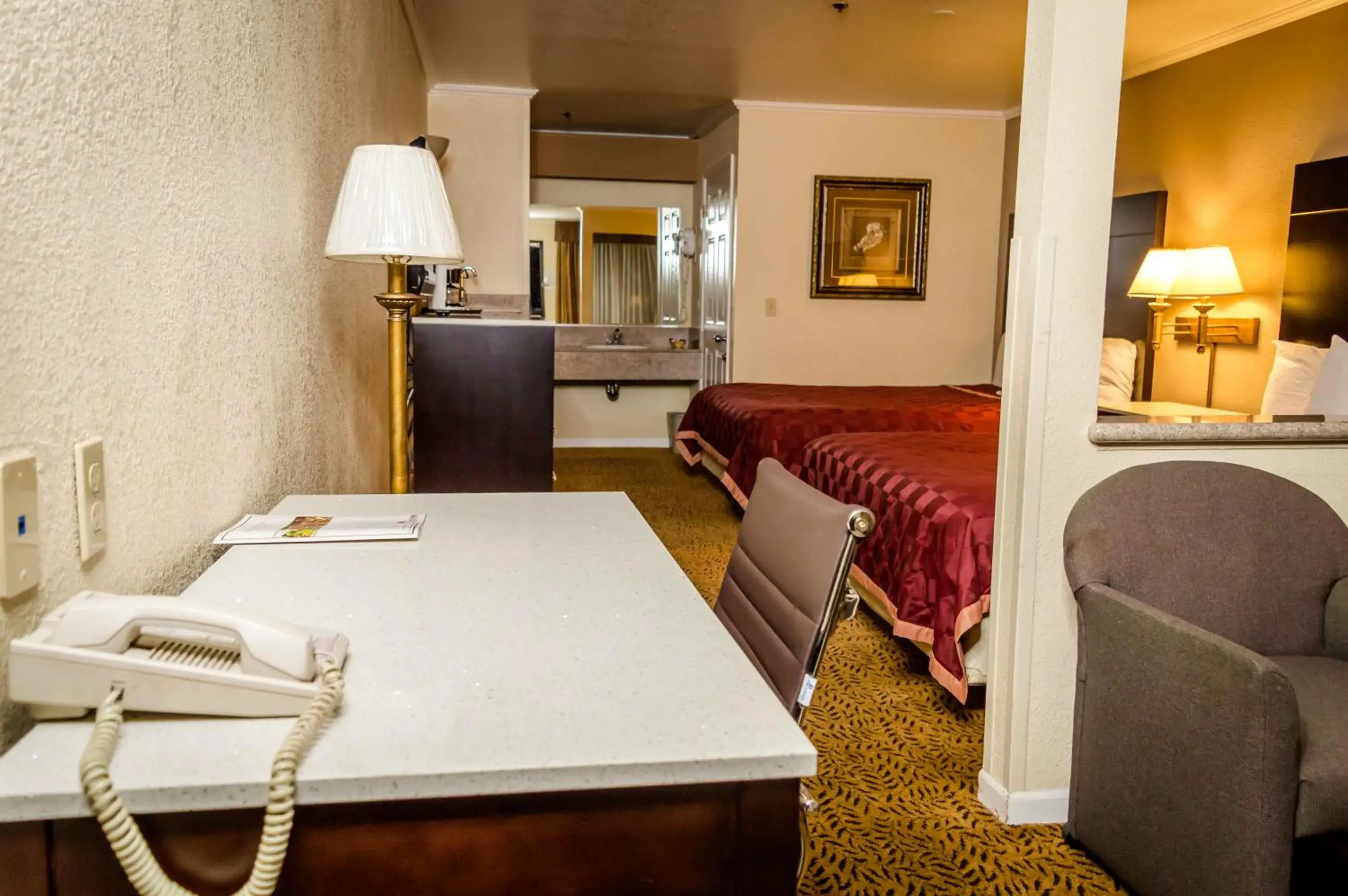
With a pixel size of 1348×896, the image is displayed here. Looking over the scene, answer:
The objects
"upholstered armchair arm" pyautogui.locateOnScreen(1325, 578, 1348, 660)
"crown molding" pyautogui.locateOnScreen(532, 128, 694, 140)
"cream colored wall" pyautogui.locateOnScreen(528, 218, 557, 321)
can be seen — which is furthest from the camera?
"cream colored wall" pyautogui.locateOnScreen(528, 218, 557, 321)

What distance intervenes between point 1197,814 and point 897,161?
17.7ft

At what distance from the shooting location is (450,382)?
2.96 metres

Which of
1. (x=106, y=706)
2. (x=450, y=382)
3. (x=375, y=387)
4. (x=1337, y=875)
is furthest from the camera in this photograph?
(x=375, y=387)

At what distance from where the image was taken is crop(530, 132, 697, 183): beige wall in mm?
7227

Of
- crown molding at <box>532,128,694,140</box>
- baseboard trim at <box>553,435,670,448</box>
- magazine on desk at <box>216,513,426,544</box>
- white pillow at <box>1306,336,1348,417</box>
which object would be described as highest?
crown molding at <box>532,128,694,140</box>

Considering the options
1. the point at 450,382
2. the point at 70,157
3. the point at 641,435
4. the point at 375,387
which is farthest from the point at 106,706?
the point at 641,435

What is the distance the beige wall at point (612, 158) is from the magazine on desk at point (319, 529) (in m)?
6.16

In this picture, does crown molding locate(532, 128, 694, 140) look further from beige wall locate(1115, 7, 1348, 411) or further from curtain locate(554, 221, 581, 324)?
beige wall locate(1115, 7, 1348, 411)

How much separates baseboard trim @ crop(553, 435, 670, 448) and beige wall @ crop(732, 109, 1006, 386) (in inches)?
56.9

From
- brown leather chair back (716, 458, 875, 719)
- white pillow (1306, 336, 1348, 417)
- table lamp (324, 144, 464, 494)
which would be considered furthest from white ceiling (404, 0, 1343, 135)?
brown leather chair back (716, 458, 875, 719)

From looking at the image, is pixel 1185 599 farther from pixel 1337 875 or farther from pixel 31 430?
pixel 31 430

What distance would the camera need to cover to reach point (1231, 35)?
411cm

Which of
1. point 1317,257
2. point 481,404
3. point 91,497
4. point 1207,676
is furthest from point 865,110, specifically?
point 91,497

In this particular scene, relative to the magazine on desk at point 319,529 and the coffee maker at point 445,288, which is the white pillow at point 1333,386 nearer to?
the magazine on desk at point 319,529
